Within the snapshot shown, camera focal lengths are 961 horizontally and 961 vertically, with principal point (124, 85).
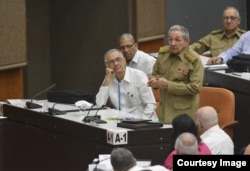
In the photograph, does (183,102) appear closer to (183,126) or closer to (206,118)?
(206,118)

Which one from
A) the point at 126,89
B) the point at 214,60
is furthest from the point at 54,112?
the point at 214,60

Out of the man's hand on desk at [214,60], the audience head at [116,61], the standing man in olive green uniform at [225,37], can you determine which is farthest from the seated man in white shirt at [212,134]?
the standing man in olive green uniform at [225,37]

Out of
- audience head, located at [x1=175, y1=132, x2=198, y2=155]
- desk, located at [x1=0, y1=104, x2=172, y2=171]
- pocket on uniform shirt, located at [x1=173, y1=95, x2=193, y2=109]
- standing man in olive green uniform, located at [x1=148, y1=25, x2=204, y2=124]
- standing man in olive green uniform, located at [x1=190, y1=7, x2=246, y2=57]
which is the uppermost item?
standing man in olive green uniform, located at [x1=190, y1=7, x2=246, y2=57]

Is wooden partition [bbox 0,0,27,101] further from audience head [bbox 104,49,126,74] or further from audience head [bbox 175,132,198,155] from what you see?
audience head [bbox 175,132,198,155]

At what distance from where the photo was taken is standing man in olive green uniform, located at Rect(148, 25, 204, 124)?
9.69 m

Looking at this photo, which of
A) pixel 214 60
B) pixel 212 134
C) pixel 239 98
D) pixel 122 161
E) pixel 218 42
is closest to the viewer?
pixel 122 161

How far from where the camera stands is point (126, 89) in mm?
10133

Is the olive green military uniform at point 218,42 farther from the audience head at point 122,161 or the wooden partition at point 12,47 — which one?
the audience head at point 122,161

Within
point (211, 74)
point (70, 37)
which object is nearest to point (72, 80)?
point (70, 37)

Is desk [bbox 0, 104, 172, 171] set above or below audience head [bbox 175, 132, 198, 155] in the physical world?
below

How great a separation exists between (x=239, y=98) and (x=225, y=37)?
71.3 inches

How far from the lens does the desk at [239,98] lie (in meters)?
10.6

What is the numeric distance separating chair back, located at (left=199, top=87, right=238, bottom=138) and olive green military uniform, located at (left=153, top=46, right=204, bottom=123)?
0.36 m

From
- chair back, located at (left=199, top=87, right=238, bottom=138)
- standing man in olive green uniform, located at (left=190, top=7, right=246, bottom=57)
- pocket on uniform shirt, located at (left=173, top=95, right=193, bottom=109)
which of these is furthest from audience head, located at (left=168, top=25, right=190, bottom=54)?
standing man in olive green uniform, located at (left=190, top=7, right=246, bottom=57)
